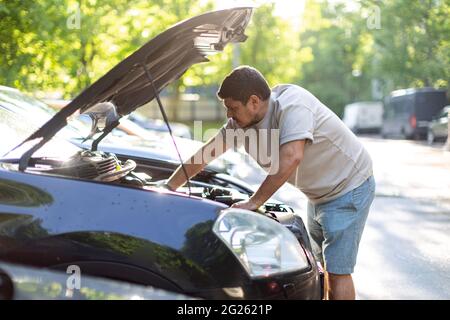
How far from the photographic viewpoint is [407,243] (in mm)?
6969

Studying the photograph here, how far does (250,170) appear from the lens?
1322cm

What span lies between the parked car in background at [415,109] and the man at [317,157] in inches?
1033

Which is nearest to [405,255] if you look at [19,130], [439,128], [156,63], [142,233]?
[156,63]

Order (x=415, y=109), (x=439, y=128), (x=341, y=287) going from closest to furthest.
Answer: (x=341, y=287), (x=439, y=128), (x=415, y=109)

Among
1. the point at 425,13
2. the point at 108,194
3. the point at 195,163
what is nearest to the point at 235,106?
the point at 195,163

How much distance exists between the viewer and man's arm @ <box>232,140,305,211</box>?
3273 mm

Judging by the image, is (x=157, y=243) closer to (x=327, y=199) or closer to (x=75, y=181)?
(x=75, y=181)

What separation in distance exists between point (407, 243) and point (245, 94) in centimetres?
422

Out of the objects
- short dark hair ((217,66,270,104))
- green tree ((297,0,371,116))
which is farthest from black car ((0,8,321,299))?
green tree ((297,0,371,116))

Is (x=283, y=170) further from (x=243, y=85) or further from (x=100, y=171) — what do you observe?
(x=100, y=171)

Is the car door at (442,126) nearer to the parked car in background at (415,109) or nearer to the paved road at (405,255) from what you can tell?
the parked car in background at (415,109)

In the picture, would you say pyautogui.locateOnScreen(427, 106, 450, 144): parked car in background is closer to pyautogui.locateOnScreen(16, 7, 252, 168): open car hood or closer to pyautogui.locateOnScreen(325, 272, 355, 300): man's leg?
pyautogui.locateOnScreen(325, 272, 355, 300): man's leg

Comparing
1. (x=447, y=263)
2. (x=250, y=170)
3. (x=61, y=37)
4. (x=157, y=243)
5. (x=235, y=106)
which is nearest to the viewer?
(x=157, y=243)
